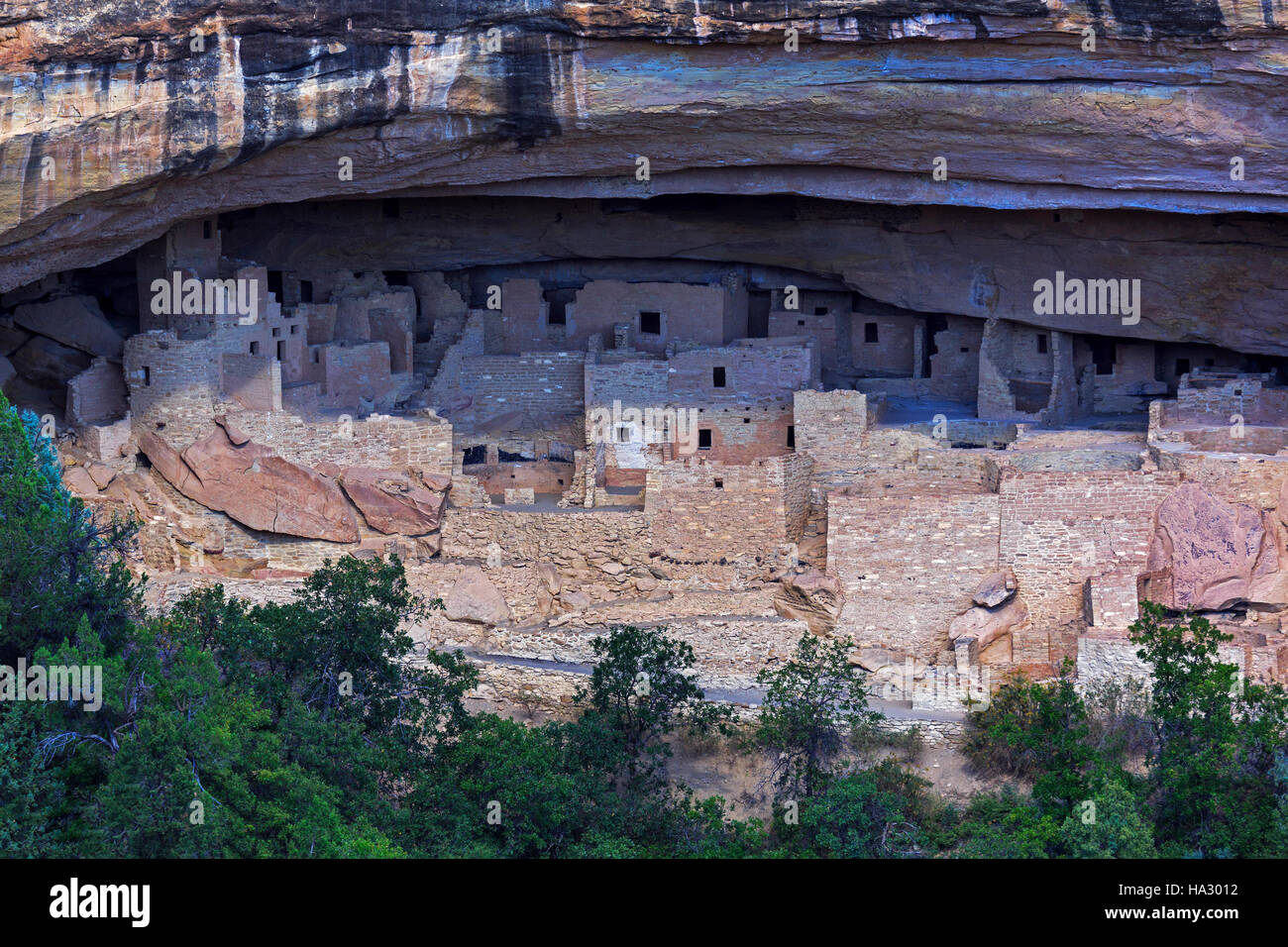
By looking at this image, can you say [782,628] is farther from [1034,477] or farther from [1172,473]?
[1172,473]

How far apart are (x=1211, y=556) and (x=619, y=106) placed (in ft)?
28.2

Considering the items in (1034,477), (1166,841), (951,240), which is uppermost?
(951,240)

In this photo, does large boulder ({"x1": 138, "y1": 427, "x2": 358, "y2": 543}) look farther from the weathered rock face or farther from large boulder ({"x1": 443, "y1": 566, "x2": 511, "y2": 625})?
the weathered rock face

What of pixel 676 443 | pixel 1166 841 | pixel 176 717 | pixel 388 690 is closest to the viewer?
pixel 176 717

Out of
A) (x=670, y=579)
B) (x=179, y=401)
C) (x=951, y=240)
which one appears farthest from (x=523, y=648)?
(x=951, y=240)

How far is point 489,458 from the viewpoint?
2839 centimetres

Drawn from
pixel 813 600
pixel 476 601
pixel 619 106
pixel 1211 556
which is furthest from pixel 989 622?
pixel 619 106

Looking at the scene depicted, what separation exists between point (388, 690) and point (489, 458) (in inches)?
280

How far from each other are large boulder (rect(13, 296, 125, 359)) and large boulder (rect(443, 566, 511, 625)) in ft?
21.2

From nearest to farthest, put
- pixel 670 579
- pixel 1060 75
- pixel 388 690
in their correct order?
pixel 388 690 < pixel 1060 75 < pixel 670 579

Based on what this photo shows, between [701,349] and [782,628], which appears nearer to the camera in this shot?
[782,628]

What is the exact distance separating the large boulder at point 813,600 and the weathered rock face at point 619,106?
525 cm

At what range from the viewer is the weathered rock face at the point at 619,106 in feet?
71.5

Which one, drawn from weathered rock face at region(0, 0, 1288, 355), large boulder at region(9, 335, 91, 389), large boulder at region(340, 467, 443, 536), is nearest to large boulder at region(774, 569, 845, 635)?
large boulder at region(340, 467, 443, 536)
